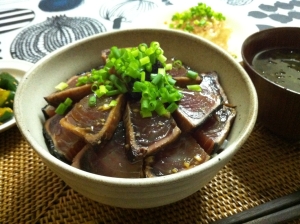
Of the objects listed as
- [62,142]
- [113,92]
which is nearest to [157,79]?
[113,92]

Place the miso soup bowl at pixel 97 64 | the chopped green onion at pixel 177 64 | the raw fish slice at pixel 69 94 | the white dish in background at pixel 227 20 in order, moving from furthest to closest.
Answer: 1. the white dish in background at pixel 227 20
2. the chopped green onion at pixel 177 64
3. the raw fish slice at pixel 69 94
4. the miso soup bowl at pixel 97 64

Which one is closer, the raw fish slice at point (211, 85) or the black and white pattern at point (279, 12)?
the raw fish slice at point (211, 85)

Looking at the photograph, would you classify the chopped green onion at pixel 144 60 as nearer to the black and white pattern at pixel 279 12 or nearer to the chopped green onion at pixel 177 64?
the chopped green onion at pixel 177 64

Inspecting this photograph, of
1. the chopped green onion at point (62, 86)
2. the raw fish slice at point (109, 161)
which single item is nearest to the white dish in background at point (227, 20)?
the chopped green onion at point (62, 86)

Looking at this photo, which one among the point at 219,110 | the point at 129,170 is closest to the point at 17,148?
the point at 129,170

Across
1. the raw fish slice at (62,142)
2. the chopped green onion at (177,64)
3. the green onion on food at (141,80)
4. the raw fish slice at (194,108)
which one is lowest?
the raw fish slice at (62,142)

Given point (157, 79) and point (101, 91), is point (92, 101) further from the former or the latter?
point (157, 79)

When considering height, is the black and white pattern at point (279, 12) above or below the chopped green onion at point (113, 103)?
below

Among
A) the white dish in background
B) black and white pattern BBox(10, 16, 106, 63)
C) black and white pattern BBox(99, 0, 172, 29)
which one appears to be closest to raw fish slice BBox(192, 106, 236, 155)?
the white dish in background
